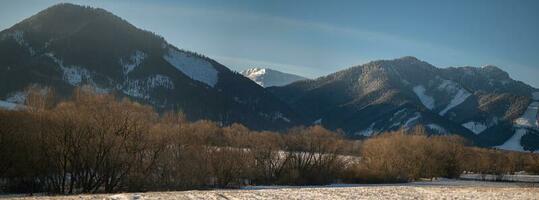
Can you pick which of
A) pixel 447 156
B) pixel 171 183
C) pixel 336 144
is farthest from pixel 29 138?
pixel 447 156

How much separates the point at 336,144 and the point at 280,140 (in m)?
11.9

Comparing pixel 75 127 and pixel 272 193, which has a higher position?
pixel 75 127

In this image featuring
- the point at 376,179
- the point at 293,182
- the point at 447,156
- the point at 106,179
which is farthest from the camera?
the point at 447,156

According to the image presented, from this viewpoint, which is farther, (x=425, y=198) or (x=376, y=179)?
(x=376, y=179)

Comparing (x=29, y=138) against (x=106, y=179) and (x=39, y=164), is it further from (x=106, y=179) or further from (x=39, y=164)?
(x=106, y=179)

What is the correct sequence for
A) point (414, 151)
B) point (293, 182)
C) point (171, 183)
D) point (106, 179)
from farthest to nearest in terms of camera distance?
point (414, 151), point (293, 182), point (171, 183), point (106, 179)

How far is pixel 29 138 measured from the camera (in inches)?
2982

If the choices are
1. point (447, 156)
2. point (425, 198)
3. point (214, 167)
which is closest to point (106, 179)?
point (214, 167)

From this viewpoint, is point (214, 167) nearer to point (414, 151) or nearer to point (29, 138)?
point (29, 138)

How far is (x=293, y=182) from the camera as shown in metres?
103

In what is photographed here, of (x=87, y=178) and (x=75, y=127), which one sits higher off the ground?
(x=75, y=127)

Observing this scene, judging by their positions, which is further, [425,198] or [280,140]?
[280,140]

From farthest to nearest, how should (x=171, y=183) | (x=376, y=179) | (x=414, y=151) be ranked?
1. (x=414, y=151)
2. (x=376, y=179)
3. (x=171, y=183)

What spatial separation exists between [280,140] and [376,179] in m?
19.6
